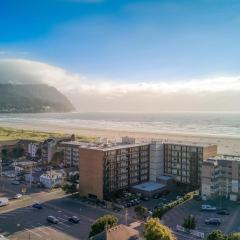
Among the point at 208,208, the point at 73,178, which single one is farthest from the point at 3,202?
the point at 208,208

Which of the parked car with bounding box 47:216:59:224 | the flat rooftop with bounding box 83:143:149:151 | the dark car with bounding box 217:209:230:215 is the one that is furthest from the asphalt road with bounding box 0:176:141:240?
the dark car with bounding box 217:209:230:215

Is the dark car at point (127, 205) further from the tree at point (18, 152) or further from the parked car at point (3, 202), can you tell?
the tree at point (18, 152)

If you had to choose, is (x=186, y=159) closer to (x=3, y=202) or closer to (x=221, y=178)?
(x=221, y=178)

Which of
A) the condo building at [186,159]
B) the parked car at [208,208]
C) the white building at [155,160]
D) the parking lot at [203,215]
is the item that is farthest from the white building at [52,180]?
the parked car at [208,208]

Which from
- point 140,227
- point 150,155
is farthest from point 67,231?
point 150,155

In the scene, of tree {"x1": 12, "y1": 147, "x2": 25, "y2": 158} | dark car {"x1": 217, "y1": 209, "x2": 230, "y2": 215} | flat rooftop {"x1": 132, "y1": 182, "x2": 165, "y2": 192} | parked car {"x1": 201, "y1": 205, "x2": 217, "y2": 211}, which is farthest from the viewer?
tree {"x1": 12, "y1": 147, "x2": 25, "y2": 158}

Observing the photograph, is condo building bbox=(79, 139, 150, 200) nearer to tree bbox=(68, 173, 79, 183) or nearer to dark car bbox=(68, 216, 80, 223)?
tree bbox=(68, 173, 79, 183)
